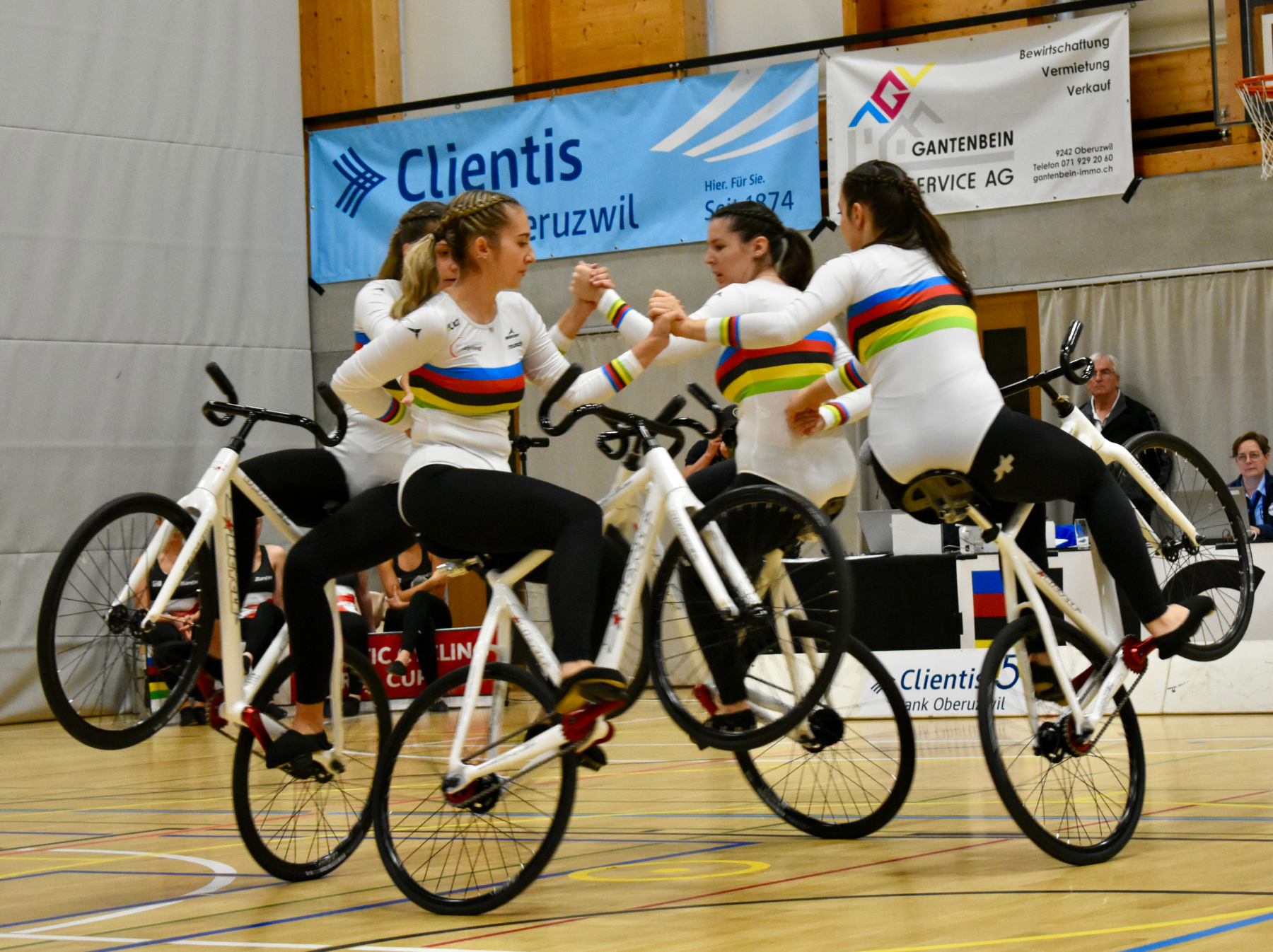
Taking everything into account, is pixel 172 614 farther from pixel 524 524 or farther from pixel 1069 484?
pixel 1069 484

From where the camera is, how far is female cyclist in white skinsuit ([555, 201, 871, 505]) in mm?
4127

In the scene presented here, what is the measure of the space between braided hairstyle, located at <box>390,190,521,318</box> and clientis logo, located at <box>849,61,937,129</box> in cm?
701

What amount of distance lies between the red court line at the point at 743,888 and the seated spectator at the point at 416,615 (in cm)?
606

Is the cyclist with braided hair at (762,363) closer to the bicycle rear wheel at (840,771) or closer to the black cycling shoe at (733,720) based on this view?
the bicycle rear wheel at (840,771)

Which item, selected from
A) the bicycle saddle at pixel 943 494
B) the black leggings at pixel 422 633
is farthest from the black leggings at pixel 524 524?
the black leggings at pixel 422 633

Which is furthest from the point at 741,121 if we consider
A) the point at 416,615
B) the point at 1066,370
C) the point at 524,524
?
the point at 524,524

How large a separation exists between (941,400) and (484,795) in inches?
54.5

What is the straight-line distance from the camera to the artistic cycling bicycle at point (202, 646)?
3.77 meters

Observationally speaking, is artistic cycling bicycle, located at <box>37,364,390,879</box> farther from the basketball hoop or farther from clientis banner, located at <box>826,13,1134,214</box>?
the basketball hoop

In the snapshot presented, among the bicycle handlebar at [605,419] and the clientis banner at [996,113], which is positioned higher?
the clientis banner at [996,113]

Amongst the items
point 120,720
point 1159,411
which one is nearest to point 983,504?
point 120,720

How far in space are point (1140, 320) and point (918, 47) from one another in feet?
7.64

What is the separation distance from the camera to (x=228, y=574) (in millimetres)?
3994

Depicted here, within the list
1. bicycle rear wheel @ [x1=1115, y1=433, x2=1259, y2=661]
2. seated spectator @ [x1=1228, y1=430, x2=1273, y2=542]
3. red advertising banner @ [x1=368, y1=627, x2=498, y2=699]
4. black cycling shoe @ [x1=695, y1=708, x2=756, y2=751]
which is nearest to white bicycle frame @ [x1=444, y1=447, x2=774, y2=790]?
black cycling shoe @ [x1=695, y1=708, x2=756, y2=751]
